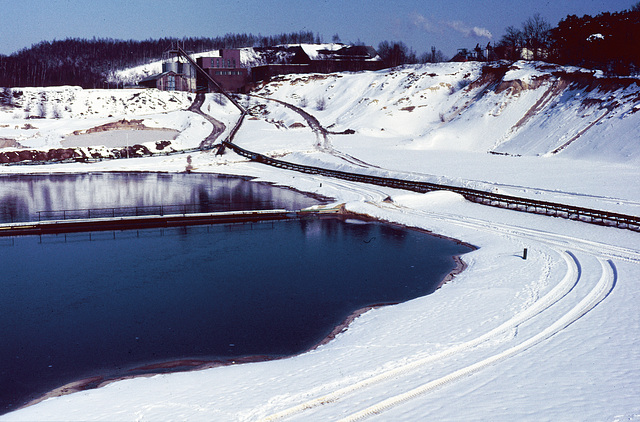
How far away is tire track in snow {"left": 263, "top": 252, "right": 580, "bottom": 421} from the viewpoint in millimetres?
15875

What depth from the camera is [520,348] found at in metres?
19.6

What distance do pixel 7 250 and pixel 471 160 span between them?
54485 millimetres

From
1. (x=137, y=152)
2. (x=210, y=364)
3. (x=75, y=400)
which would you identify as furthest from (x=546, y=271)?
(x=137, y=152)

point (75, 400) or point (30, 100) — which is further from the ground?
point (30, 100)

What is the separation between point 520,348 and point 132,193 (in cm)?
4447

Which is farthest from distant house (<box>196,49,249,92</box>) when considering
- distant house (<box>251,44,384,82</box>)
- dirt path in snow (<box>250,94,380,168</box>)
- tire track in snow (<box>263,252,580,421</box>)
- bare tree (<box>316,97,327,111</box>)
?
tire track in snow (<box>263,252,580,421</box>)

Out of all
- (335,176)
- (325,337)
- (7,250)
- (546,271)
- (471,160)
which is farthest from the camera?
(471,160)

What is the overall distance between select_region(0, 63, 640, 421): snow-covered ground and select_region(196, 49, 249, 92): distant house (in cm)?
5981

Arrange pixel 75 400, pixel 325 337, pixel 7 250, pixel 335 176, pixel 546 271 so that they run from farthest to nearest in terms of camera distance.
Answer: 1. pixel 335 176
2. pixel 7 250
3. pixel 546 271
4. pixel 325 337
5. pixel 75 400

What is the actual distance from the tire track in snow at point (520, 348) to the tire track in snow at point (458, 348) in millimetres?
1063

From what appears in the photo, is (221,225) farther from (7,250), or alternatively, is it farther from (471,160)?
(471,160)

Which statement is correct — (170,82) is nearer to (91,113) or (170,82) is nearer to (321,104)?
(91,113)

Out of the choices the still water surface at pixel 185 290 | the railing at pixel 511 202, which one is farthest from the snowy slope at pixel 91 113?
the still water surface at pixel 185 290

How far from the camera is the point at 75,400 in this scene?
1630 cm
